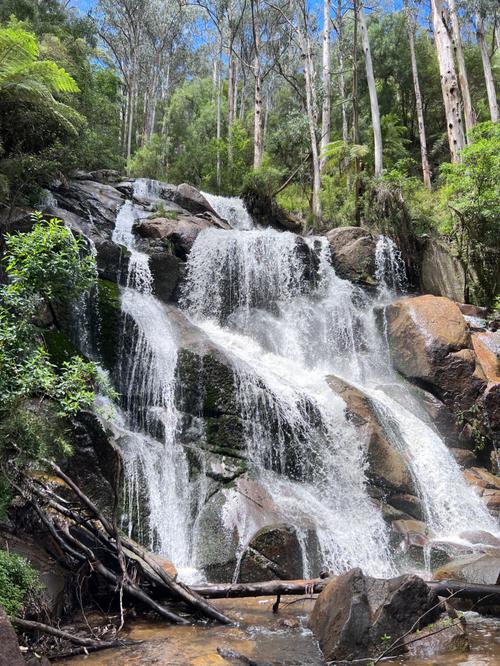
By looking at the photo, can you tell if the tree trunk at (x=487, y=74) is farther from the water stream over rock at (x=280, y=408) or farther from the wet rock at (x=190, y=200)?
the wet rock at (x=190, y=200)

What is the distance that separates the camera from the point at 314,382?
1179cm

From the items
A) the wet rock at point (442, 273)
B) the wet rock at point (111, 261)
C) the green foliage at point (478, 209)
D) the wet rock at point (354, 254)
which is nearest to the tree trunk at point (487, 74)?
the green foliage at point (478, 209)

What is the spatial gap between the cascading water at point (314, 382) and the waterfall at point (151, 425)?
41.0 inches

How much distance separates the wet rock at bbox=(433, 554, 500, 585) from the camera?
21.6 feet

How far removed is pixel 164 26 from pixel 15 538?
3953 centimetres

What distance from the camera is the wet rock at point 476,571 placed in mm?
6592

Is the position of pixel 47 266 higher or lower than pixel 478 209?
lower

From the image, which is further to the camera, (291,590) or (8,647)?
(291,590)

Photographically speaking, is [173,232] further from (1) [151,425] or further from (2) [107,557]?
Answer: (2) [107,557]

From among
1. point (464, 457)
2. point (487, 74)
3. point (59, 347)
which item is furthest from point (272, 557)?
point (487, 74)

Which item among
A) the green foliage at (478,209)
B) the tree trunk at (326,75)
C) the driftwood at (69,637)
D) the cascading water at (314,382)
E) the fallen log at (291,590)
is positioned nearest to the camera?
the driftwood at (69,637)

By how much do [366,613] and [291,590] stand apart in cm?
127

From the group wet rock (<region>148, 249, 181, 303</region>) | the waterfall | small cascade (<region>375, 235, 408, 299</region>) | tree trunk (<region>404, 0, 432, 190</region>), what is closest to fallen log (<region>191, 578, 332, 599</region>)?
the waterfall

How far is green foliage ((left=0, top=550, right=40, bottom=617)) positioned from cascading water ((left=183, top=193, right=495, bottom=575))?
12.9 feet
